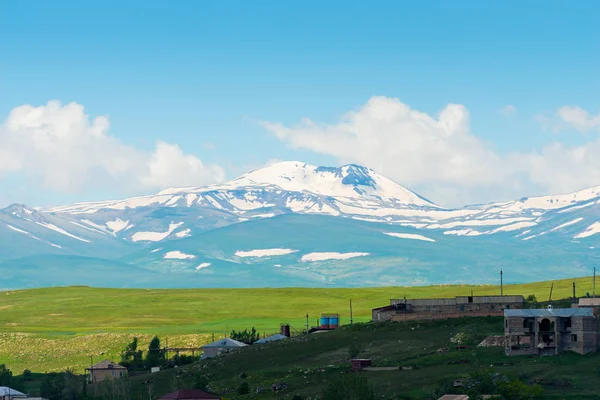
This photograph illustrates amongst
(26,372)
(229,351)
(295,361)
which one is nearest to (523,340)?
(295,361)

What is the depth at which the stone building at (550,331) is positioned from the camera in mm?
120812

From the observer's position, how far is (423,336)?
141 m

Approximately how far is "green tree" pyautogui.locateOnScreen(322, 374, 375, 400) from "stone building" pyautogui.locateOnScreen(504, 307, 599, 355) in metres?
21.3

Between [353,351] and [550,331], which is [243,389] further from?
[550,331]

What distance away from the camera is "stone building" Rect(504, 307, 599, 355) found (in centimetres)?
12081

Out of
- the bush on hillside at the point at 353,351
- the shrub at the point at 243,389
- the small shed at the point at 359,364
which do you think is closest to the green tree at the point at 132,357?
the bush on hillside at the point at 353,351

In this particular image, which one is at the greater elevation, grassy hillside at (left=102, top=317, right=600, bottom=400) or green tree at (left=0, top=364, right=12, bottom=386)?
grassy hillside at (left=102, top=317, right=600, bottom=400)

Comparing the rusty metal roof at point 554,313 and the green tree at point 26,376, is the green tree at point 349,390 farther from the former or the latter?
the green tree at point 26,376

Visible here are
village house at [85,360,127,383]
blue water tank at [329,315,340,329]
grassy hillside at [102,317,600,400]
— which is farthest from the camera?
blue water tank at [329,315,340,329]

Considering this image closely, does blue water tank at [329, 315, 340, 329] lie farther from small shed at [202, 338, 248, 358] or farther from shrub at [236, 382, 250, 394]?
shrub at [236, 382, 250, 394]

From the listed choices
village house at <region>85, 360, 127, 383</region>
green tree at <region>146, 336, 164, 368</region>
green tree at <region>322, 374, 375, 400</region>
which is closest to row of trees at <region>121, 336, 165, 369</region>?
green tree at <region>146, 336, 164, 368</region>

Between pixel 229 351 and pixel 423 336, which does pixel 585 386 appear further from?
pixel 229 351

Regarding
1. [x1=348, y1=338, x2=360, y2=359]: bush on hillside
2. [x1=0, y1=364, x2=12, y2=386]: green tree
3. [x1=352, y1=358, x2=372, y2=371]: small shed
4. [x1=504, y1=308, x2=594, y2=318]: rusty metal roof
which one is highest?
[x1=504, y1=308, x2=594, y2=318]: rusty metal roof

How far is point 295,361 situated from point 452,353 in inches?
772
